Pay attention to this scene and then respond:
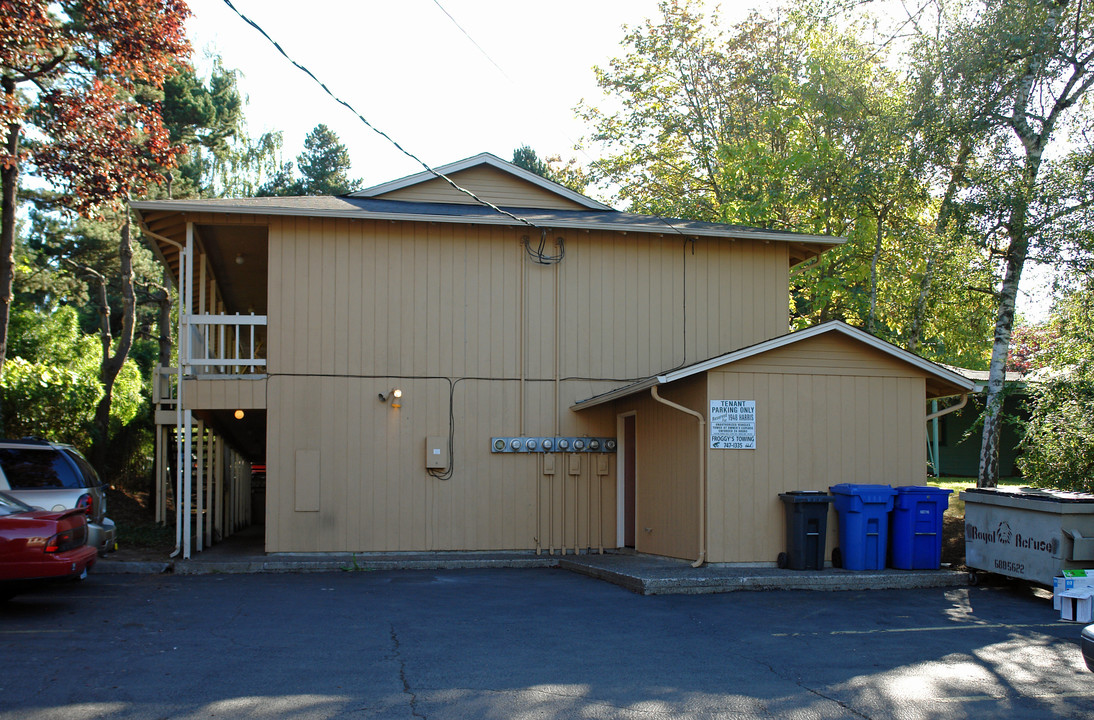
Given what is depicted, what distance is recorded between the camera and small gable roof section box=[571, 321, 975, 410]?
38.4ft

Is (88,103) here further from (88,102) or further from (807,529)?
(807,529)

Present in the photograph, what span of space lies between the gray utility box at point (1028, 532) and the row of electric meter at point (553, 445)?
18.4ft

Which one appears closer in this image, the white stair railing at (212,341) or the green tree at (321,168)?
the white stair railing at (212,341)

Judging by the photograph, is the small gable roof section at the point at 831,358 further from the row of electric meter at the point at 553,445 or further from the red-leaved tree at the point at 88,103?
the red-leaved tree at the point at 88,103

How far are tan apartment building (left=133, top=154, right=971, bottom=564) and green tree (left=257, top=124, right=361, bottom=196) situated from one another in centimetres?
2842

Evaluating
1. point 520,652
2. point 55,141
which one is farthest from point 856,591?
point 55,141

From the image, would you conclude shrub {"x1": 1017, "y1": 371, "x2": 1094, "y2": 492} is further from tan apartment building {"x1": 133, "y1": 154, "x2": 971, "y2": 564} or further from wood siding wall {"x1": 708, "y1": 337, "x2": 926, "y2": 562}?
wood siding wall {"x1": 708, "y1": 337, "x2": 926, "y2": 562}

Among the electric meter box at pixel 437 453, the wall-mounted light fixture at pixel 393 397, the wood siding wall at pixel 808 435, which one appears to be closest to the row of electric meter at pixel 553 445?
the electric meter box at pixel 437 453

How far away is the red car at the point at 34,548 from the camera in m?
8.24

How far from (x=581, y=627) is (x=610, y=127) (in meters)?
22.1

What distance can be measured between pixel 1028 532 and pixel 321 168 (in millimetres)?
40518

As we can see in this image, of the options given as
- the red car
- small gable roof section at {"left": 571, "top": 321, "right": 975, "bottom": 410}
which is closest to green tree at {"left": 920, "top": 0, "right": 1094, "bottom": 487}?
small gable roof section at {"left": 571, "top": 321, "right": 975, "bottom": 410}

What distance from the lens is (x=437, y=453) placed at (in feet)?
45.5

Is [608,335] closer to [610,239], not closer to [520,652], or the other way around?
[610,239]
